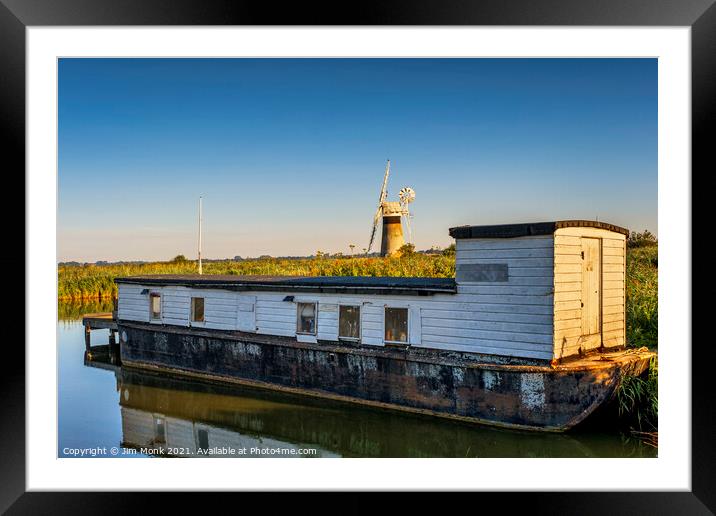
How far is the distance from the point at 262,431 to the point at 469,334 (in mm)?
3901

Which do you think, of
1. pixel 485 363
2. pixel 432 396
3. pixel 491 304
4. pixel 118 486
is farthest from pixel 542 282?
pixel 118 486

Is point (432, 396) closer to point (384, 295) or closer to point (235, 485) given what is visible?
point (384, 295)

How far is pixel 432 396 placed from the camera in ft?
34.1

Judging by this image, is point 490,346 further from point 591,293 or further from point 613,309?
point 613,309

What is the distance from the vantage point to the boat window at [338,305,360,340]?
11.8m

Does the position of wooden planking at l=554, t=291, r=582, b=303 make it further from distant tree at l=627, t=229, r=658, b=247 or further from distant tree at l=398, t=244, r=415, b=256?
distant tree at l=398, t=244, r=415, b=256

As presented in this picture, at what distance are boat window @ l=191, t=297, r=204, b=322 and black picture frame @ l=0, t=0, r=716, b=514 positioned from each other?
8277 mm

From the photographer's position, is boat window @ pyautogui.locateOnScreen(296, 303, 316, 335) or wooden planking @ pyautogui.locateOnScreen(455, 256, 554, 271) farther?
boat window @ pyautogui.locateOnScreen(296, 303, 316, 335)

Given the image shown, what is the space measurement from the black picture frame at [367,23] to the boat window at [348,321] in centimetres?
595

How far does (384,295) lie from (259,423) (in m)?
3.15

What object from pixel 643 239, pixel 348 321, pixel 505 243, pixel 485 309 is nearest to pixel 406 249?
pixel 643 239

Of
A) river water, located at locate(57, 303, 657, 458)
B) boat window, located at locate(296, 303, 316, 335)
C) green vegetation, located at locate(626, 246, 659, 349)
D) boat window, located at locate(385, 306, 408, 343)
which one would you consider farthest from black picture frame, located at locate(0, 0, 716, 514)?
boat window, located at locate(296, 303, 316, 335)

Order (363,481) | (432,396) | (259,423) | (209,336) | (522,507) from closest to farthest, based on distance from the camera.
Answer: (522,507) < (363,481) < (432,396) < (259,423) < (209,336)

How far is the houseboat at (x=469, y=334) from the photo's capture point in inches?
370
